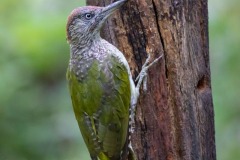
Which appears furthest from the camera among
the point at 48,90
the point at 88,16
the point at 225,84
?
the point at 48,90

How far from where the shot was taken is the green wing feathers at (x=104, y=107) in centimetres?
722

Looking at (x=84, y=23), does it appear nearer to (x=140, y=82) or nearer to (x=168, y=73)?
(x=140, y=82)

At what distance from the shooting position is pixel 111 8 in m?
7.29

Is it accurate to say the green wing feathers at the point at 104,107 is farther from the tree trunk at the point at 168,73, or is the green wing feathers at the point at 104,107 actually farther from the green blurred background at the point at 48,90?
the green blurred background at the point at 48,90

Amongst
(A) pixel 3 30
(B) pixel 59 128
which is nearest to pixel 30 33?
(A) pixel 3 30

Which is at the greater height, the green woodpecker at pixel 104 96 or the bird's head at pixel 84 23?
the bird's head at pixel 84 23

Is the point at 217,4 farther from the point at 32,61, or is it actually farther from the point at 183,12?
the point at 183,12

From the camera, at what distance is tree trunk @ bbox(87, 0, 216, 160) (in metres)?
7.20

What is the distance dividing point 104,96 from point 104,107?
0.10 metres

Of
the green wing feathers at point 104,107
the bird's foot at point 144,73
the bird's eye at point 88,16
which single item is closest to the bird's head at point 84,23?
the bird's eye at point 88,16

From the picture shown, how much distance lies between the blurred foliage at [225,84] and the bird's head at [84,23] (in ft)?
6.56

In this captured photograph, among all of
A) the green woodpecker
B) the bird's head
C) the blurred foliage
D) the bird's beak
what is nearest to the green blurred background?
the blurred foliage

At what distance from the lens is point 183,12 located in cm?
720

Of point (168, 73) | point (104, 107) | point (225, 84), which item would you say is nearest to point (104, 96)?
point (104, 107)
